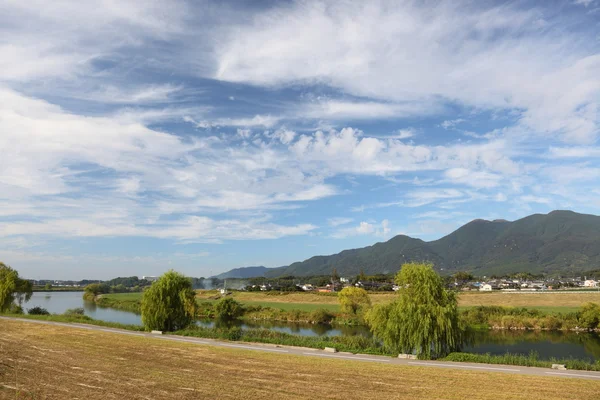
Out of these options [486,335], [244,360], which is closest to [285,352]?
[244,360]

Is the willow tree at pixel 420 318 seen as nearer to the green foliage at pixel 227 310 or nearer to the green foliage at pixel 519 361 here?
the green foliage at pixel 519 361

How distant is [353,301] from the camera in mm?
85625

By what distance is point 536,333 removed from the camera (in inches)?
2557

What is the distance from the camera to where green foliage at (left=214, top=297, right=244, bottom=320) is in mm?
88000

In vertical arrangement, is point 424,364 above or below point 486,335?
above

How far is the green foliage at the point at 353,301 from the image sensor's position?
84812 millimetres

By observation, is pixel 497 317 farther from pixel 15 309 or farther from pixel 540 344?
pixel 15 309

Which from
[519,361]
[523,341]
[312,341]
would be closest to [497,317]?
[523,341]

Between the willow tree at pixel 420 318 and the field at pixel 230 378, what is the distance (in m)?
5.84

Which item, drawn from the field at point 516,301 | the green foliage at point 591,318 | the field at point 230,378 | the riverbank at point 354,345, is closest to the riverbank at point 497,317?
the green foliage at point 591,318

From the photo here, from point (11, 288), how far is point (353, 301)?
5949 cm

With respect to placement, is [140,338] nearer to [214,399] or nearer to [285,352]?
[285,352]

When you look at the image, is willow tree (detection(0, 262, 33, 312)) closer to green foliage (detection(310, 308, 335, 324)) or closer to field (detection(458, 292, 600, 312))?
green foliage (detection(310, 308, 335, 324))

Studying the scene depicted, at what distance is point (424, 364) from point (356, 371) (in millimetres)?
5687
